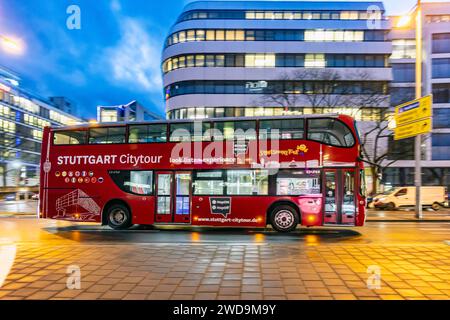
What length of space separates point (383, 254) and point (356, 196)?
3880 mm

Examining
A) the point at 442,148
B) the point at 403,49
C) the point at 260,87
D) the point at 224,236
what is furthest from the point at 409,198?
the point at 403,49

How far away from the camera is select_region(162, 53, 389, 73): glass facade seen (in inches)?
1656

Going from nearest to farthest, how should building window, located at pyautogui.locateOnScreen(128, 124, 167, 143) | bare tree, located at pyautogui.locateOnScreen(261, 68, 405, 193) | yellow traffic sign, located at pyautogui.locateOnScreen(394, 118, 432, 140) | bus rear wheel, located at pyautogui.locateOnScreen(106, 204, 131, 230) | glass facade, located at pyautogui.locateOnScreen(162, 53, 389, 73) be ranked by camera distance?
1. building window, located at pyautogui.locateOnScreen(128, 124, 167, 143)
2. bus rear wheel, located at pyautogui.locateOnScreen(106, 204, 131, 230)
3. yellow traffic sign, located at pyautogui.locateOnScreen(394, 118, 432, 140)
4. bare tree, located at pyautogui.locateOnScreen(261, 68, 405, 193)
5. glass facade, located at pyautogui.locateOnScreen(162, 53, 389, 73)

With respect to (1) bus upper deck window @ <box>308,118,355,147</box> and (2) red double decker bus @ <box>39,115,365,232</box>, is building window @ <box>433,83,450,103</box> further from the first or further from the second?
(2) red double decker bus @ <box>39,115,365,232</box>

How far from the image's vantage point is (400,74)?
43.5 meters

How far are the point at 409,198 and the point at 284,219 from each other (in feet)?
56.7

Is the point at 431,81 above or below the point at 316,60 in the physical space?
below

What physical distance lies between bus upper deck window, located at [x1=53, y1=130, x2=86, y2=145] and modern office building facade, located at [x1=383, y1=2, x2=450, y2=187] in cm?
3630

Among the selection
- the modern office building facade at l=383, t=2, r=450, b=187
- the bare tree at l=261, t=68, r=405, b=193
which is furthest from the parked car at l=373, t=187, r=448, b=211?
the modern office building facade at l=383, t=2, r=450, b=187

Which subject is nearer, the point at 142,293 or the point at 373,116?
the point at 142,293

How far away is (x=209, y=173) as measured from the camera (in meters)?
12.4

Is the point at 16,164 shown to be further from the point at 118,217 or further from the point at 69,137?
the point at 118,217
